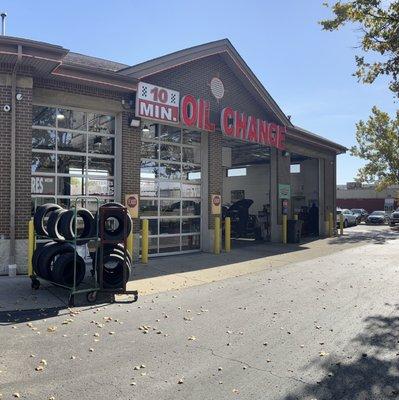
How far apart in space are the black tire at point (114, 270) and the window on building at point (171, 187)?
16.3 ft

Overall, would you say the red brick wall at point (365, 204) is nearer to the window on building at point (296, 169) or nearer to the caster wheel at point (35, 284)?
the window on building at point (296, 169)

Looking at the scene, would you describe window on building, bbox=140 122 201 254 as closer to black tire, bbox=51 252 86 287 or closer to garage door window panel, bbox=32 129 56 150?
garage door window panel, bbox=32 129 56 150

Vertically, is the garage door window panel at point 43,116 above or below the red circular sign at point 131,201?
above

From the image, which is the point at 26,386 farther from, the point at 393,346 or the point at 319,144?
the point at 319,144

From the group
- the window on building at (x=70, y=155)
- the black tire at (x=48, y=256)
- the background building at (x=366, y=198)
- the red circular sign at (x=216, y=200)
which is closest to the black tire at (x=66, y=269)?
the black tire at (x=48, y=256)

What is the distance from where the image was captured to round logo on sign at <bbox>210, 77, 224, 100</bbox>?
15320mm

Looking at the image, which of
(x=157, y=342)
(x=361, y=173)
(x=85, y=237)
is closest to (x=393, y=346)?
(x=157, y=342)

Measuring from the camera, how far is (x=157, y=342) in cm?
579

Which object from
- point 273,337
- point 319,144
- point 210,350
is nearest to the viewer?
point 210,350

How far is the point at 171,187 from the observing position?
14430 mm

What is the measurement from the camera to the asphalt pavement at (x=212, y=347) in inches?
172

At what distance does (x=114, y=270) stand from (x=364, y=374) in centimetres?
506

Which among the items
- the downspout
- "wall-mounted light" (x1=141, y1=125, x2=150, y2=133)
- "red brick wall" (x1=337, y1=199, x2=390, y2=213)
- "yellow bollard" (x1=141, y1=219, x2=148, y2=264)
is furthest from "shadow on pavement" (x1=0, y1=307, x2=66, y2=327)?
"red brick wall" (x1=337, y1=199, x2=390, y2=213)

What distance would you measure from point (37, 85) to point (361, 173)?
1538 inches
